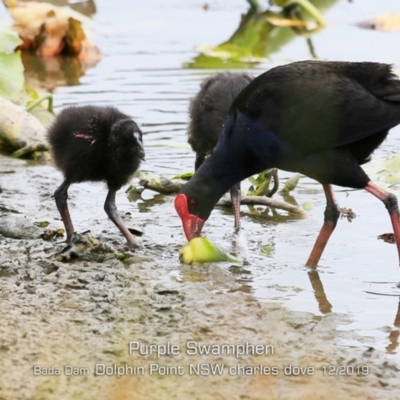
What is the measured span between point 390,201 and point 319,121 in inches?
26.4

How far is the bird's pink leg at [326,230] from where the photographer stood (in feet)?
19.7

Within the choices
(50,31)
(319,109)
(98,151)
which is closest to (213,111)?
(98,151)

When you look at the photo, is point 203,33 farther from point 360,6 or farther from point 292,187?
point 292,187

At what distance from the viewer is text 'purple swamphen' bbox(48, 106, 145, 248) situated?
20.5 feet

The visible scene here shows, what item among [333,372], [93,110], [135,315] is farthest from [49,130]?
[333,372]

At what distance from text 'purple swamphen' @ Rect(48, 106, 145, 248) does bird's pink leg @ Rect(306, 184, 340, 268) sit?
115cm

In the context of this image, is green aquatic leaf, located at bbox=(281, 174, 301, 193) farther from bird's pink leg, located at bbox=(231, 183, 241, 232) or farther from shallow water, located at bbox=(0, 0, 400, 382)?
bird's pink leg, located at bbox=(231, 183, 241, 232)

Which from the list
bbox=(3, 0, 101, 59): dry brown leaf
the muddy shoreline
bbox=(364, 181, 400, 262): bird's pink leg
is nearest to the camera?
the muddy shoreline

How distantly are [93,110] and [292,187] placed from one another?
192 cm

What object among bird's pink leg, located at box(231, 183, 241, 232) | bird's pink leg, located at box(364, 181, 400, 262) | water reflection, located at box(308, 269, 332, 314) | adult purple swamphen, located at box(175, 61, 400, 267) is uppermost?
adult purple swamphen, located at box(175, 61, 400, 267)

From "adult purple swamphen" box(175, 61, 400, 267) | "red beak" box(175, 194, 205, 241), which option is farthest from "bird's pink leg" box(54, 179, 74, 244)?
"adult purple swamphen" box(175, 61, 400, 267)

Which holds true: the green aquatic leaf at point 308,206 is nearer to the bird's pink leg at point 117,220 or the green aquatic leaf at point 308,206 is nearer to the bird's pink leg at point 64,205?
the bird's pink leg at point 117,220

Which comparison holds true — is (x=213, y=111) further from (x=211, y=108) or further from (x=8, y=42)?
(x=8, y=42)

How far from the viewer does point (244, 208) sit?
7.33 m
